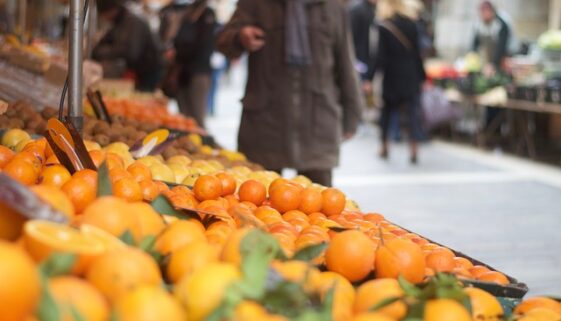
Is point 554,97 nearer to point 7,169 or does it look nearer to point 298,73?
point 298,73

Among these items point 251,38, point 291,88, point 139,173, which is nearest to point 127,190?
point 139,173

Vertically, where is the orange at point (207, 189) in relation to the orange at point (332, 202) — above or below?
above

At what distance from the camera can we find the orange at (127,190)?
2.04 metres

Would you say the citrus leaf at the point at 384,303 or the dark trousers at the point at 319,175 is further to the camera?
the dark trousers at the point at 319,175

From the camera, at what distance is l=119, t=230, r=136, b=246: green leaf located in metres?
1.53

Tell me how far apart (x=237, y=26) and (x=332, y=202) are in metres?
2.11

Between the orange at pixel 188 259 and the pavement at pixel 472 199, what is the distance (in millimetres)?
3509

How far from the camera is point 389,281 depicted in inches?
61.2

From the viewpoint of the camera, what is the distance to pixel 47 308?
44.3 inches

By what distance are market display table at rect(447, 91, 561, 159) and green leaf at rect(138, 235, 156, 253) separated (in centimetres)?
861

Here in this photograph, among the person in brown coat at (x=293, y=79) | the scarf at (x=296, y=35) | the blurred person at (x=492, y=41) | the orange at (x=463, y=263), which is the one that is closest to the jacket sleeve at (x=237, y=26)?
the person in brown coat at (x=293, y=79)

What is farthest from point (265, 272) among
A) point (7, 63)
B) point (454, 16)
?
point (454, 16)

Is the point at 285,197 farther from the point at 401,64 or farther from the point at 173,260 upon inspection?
the point at 401,64

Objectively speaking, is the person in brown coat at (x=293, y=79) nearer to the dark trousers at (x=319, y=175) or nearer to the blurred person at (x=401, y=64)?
the dark trousers at (x=319, y=175)
